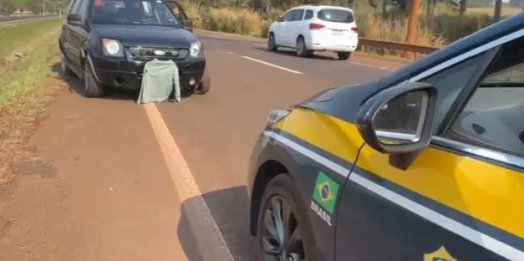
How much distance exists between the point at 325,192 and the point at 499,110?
2.68 ft

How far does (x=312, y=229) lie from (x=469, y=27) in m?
29.2

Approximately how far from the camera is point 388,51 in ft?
83.6

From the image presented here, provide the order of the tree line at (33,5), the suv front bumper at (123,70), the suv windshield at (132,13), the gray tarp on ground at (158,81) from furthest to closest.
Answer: the tree line at (33,5)
the suv windshield at (132,13)
the gray tarp on ground at (158,81)
the suv front bumper at (123,70)

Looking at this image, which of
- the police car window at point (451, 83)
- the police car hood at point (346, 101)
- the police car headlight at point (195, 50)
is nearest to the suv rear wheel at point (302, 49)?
the police car headlight at point (195, 50)

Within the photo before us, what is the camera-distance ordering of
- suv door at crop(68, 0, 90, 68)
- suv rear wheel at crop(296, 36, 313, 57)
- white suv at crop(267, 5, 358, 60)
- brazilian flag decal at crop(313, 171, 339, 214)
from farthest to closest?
1. suv rear wheel at crop(296, 36, 313, 57)
2. white suv at crop(267, 5, 358, 60)
3. suv door at crop(68, 0, 90, 68)
4. brazilian flag decal at crop(313, 171, 339, 214)

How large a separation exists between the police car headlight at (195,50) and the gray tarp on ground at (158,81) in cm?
36

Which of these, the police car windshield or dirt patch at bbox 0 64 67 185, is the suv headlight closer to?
dirt patch at bbox 0 64 67 185

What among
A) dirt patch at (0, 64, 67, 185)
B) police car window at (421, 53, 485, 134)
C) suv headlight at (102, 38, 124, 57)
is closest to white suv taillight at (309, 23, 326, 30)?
dirt patch at (0, 64, 67, 185)

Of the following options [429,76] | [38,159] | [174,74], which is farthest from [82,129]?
[429,76]

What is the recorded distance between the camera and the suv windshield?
11.5m

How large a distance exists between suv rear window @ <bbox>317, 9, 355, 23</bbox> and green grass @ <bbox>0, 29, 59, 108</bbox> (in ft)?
28.5

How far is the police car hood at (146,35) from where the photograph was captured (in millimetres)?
10445

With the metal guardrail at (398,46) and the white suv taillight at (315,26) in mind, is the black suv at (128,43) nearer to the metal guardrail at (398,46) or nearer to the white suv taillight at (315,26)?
the metal guardrail at (398,46)

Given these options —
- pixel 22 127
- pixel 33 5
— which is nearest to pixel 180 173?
pixel 22 127
